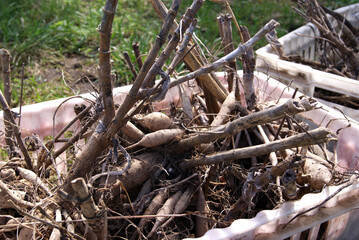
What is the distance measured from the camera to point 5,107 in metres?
1.07

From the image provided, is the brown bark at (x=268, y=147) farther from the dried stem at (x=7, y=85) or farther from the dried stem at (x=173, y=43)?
the dried stem at (x=7, y=85)

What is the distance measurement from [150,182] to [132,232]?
145mm

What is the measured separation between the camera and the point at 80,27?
8.70 feet

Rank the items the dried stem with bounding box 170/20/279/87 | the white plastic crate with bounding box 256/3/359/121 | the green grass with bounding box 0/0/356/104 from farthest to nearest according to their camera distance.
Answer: the green grass with bounding box 0/0/356/104
the white plastic crate with bounding box 256/3/359/121
the dried stem with bounding box 170/20/279/87

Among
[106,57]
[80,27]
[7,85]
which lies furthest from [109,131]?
[80,27]

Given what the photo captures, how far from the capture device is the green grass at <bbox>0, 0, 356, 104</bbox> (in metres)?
2.32


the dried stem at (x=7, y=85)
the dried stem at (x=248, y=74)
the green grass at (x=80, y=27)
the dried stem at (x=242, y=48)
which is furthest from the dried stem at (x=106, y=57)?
the green grass at (x=80, y=27)

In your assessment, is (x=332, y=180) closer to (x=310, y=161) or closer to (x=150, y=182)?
(x=310, y=161)

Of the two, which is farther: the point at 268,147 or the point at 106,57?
the point at 268,147

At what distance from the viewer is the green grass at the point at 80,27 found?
232cm

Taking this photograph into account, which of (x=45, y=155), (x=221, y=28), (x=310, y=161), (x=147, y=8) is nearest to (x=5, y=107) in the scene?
(x=45, y=155)

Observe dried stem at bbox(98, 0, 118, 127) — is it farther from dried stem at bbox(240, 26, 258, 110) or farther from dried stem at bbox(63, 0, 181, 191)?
dried stem at bbox(240, 26, 258, 110)

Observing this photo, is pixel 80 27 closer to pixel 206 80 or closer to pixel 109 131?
pixel 206 80

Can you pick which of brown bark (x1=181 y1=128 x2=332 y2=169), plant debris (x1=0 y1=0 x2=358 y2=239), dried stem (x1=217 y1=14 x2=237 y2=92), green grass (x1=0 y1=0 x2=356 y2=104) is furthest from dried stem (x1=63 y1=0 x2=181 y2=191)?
green grass (x1=0 y1=0 x2=356 y2=104)
